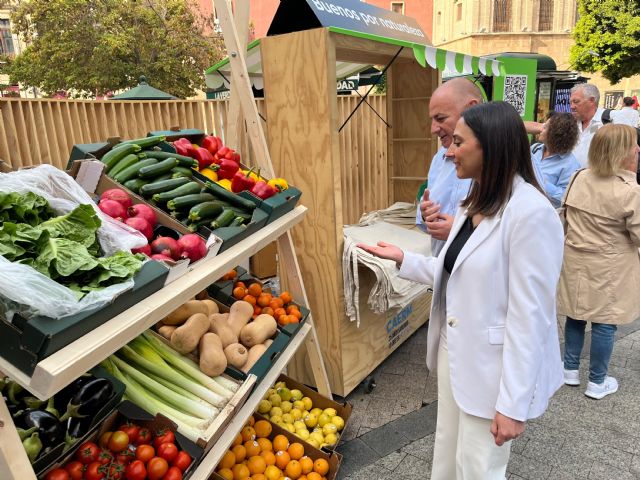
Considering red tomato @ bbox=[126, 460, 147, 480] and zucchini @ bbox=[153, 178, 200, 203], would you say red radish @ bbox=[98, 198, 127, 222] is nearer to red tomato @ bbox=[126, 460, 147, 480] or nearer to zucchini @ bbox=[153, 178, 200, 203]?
zucchini @ bbox=[153, 178, 200, 203]

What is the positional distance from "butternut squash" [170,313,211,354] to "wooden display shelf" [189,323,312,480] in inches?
14.0

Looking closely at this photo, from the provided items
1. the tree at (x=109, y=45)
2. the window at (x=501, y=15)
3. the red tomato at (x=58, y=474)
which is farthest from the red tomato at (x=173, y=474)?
the window at (x=501, y=15)

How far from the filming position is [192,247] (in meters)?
1.76

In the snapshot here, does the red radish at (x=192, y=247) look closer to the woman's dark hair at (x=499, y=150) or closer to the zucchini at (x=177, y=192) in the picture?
the zucchini at (x=177, y=192)

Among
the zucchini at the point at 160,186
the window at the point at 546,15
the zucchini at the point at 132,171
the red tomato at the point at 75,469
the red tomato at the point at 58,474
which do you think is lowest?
the red tomato at the point at 75,469

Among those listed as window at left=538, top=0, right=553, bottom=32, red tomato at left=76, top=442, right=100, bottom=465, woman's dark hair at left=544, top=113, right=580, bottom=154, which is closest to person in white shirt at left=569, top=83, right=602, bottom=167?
woman's dark hair at left=544, top=113, right=580, bottom=154

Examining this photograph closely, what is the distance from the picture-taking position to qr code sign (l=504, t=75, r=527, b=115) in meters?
7.15

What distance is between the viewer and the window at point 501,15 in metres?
33.1

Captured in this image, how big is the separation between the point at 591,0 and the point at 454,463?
25469 millimetres

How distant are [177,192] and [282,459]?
4.57 feet

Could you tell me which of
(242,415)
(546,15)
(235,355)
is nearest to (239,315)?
(235,355)

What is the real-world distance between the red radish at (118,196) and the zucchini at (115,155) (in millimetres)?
248

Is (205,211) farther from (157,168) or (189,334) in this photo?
(189,334)

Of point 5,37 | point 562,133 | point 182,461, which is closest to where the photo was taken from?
point 182,461
